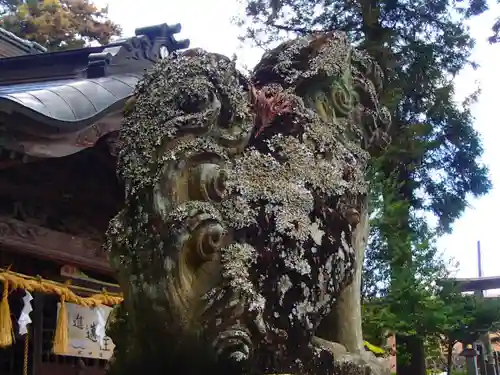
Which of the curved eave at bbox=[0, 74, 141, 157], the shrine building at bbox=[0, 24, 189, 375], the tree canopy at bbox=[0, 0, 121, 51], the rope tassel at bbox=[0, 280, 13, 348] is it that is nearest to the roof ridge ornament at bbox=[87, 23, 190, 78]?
the shrine building at bbox=[0, 24, 189, 375]

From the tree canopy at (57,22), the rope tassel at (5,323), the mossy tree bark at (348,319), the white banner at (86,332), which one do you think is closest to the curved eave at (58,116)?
the rope tassel at (5,323)

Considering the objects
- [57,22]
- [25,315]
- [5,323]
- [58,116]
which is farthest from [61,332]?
[57,22]

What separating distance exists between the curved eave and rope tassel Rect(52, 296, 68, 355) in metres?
1.44

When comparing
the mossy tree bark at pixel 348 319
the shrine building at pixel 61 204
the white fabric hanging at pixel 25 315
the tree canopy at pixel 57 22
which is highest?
the tree canopy at pixel 57 22

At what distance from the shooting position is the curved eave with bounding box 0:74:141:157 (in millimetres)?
3621

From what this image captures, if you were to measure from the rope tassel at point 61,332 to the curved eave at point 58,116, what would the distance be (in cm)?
144

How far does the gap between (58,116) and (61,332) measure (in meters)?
1.90

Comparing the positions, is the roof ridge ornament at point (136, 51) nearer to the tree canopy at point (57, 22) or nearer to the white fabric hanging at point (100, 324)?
the white fabric hanging at point (100, 324)

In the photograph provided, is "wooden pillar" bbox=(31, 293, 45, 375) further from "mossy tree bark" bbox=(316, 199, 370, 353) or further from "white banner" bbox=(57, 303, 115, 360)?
"mossy tree bark" bbox=(316, 199, 370, 353)

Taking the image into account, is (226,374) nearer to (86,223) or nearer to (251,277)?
(251,277)

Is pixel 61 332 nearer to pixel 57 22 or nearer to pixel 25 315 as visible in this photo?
pixel 25 315

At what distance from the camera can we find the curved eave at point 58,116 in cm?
362

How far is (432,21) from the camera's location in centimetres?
1078

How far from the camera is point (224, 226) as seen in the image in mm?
1793
